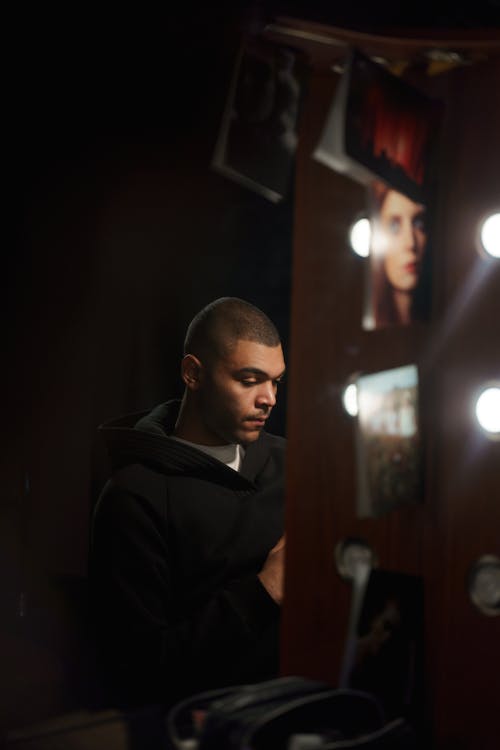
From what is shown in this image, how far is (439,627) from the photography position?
45.6 inches

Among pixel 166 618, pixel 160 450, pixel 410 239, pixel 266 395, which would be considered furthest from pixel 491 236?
pixel 166 618

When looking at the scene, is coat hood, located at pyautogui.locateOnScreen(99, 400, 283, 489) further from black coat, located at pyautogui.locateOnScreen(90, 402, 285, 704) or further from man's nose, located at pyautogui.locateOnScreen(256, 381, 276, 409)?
man's nose, located at pyautogui.locateOnScreen(256, 381, 276, 409)

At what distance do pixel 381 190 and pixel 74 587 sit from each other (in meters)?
0.96

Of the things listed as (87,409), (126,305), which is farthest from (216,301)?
(87,409)

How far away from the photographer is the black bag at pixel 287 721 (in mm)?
978

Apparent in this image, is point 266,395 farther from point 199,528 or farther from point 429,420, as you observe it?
point 429,420

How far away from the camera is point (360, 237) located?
121 cm

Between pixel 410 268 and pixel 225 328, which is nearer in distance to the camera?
pixel 410 268

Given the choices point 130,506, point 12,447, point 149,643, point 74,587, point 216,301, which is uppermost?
point 216,301

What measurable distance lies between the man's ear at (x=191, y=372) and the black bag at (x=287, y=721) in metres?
0.72

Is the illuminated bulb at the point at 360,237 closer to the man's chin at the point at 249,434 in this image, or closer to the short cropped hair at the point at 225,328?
the short cropped hair at the point at 225,328

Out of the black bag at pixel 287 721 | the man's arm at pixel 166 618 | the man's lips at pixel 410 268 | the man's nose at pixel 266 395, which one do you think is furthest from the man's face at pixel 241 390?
the black bag at pixel 287 721

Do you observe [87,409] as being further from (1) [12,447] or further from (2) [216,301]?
(2) [216,301]

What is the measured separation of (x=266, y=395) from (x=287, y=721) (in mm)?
796
